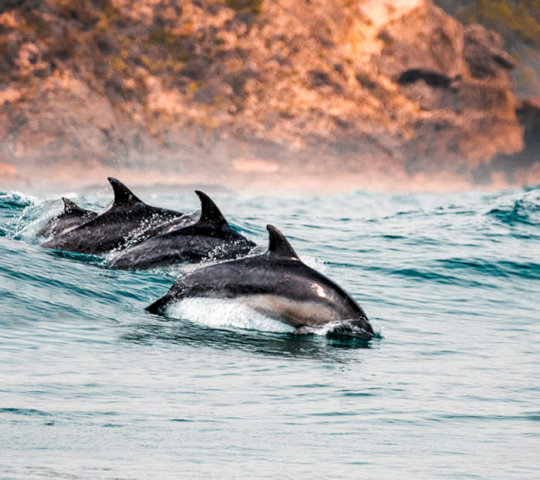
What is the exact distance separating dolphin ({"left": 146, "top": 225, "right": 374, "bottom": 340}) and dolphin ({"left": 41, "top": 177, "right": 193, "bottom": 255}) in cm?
390

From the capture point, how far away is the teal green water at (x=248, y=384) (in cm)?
776

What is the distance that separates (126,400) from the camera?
9305 mm

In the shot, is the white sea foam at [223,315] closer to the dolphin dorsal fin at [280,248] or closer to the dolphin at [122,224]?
the dolphin dorsal fin at [280,248]

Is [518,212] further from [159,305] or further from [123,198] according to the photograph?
[159,305]

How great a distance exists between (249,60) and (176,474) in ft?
415

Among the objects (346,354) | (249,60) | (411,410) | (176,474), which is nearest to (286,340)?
(346,354)

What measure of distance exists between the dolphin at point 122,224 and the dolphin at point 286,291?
390 cm

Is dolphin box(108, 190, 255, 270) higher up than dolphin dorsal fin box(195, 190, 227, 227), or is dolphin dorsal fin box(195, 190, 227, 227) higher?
dolphin dorsal fin box(195, 190, 227, 227)

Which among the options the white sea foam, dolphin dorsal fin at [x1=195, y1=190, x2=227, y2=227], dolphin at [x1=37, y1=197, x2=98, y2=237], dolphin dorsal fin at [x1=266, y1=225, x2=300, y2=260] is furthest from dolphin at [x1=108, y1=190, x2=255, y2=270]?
dolphin at [x1=37, y1=197, x2=98, y2=237]

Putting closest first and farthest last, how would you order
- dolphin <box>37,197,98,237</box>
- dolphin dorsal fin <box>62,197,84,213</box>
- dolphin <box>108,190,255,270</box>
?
dolphin <box>108,190,255,270</box> → dolphin <box>37,197,98,237</box> → dolphin dorsal fin <box>62,197,84,213</box>

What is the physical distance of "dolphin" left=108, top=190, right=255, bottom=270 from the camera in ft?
51.9

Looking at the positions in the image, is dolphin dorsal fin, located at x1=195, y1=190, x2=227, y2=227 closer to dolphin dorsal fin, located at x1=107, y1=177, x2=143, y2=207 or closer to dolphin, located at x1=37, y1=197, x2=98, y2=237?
dolphin dorsal fin, located at x1=107, y1=177, x2=143, y2=207

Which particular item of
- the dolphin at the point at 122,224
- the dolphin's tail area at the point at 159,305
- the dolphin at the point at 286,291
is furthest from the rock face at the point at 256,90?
the dolphin at the point at 286,291

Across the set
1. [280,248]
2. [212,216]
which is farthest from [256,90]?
[280,248]
